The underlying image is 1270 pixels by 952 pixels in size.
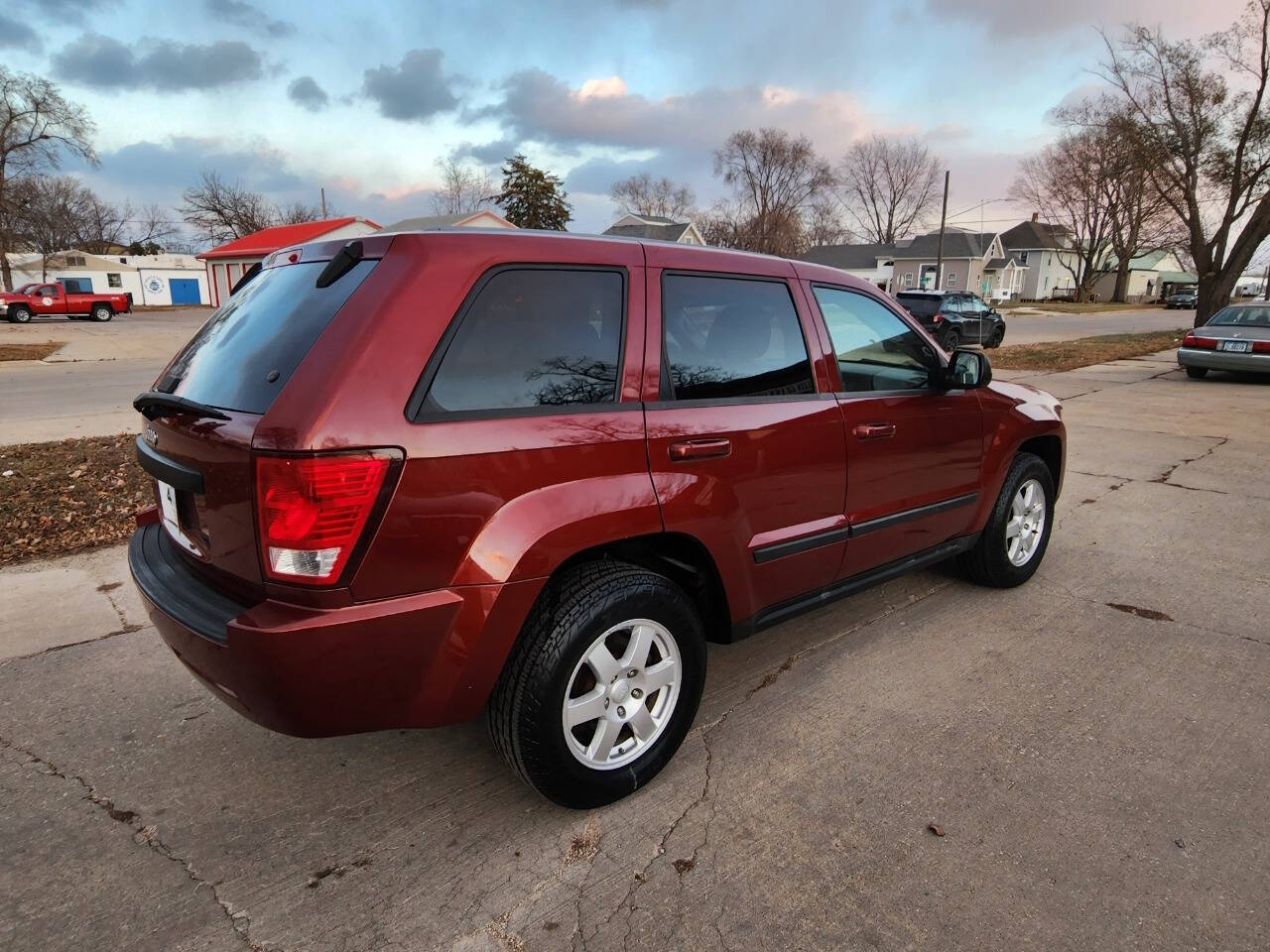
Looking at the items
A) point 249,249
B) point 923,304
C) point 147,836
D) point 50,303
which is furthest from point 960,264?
point 147,836

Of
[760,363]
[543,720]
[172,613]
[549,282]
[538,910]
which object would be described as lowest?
[538,910]

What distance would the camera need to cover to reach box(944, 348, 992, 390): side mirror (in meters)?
3.51

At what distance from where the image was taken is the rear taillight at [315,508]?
1.87 meters

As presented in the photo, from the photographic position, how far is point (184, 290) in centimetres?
6275

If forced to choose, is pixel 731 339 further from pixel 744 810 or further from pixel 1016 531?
pixel 1016 531

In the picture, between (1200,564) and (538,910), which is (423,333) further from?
(1200,564)

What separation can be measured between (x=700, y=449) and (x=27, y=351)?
23.3 metres

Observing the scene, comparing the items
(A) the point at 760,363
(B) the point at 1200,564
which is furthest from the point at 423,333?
(B) the point at 1200,564

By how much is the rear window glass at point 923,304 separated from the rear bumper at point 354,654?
23817mm

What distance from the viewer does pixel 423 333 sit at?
202 cm

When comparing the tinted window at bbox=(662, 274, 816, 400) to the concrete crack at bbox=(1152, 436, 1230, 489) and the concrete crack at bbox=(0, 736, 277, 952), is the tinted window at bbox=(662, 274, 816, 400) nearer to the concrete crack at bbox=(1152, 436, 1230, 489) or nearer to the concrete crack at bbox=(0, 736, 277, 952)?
the concrete crack at bbox=(0, 736, 277, 952)

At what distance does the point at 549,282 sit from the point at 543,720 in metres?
1.33

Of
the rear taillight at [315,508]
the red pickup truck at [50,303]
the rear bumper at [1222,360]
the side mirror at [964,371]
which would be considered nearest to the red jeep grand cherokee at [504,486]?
the rear taillight at [315,508]

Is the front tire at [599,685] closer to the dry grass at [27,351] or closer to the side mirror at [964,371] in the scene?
the side mirror at [964,371]
